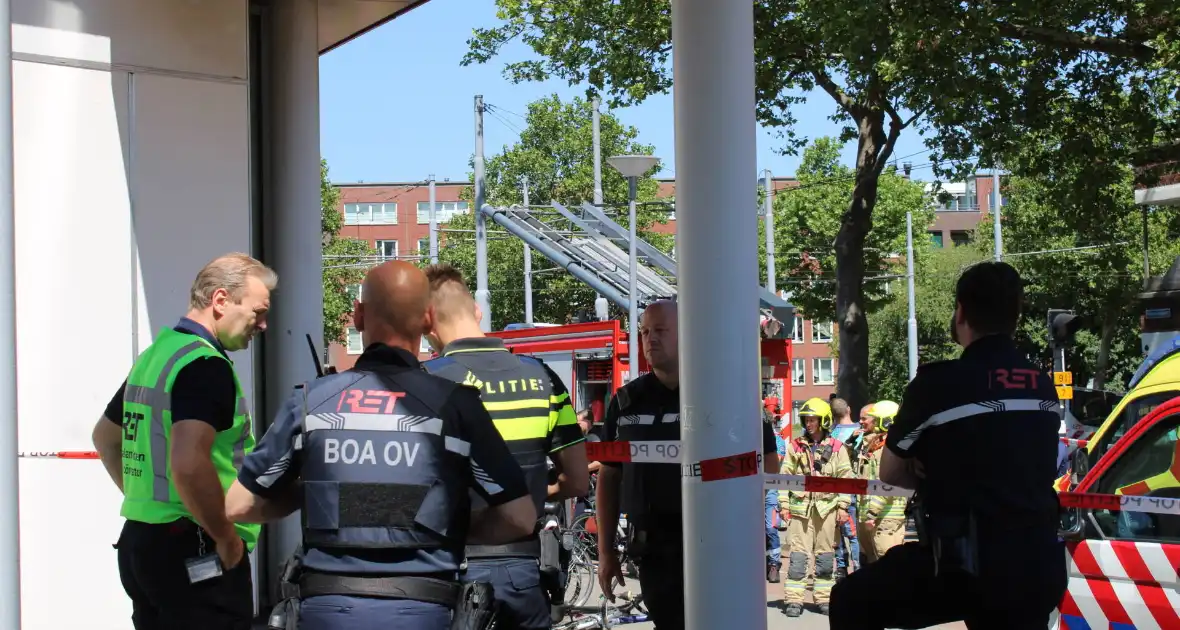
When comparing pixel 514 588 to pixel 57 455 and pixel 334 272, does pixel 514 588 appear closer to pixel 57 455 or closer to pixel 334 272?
pixel 57 455

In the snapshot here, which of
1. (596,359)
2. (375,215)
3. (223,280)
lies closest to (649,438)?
(223,280)

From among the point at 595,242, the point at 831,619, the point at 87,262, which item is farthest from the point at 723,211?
the point at 595,242

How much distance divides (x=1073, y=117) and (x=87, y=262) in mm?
9381

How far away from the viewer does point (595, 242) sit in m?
26.6

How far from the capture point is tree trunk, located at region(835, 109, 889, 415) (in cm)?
1902

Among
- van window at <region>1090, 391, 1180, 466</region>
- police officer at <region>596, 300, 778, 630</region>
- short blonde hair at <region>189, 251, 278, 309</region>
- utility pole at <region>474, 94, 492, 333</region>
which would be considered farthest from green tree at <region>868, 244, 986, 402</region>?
short blonde hair at <region>189, 251, 278, 309</region>

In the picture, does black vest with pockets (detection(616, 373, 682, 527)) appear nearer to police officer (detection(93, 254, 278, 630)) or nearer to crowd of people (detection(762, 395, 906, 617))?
police officer (detection(93, 254, 278, 630))

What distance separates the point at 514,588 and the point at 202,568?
1.05 meters

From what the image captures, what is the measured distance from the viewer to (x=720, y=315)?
4160 millimetres

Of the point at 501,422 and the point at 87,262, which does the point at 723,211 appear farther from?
the point at 87,262

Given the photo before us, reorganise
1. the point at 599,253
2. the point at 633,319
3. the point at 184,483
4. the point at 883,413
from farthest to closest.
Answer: the point at 599,253 → the point at 633,319 → the point at 883,413 → the point at 184,483

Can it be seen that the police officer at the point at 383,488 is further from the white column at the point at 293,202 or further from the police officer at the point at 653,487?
the white column at the point at 293,202

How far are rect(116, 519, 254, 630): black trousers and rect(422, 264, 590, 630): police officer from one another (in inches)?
32.1

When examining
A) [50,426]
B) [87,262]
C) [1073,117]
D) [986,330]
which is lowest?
[50,426]
